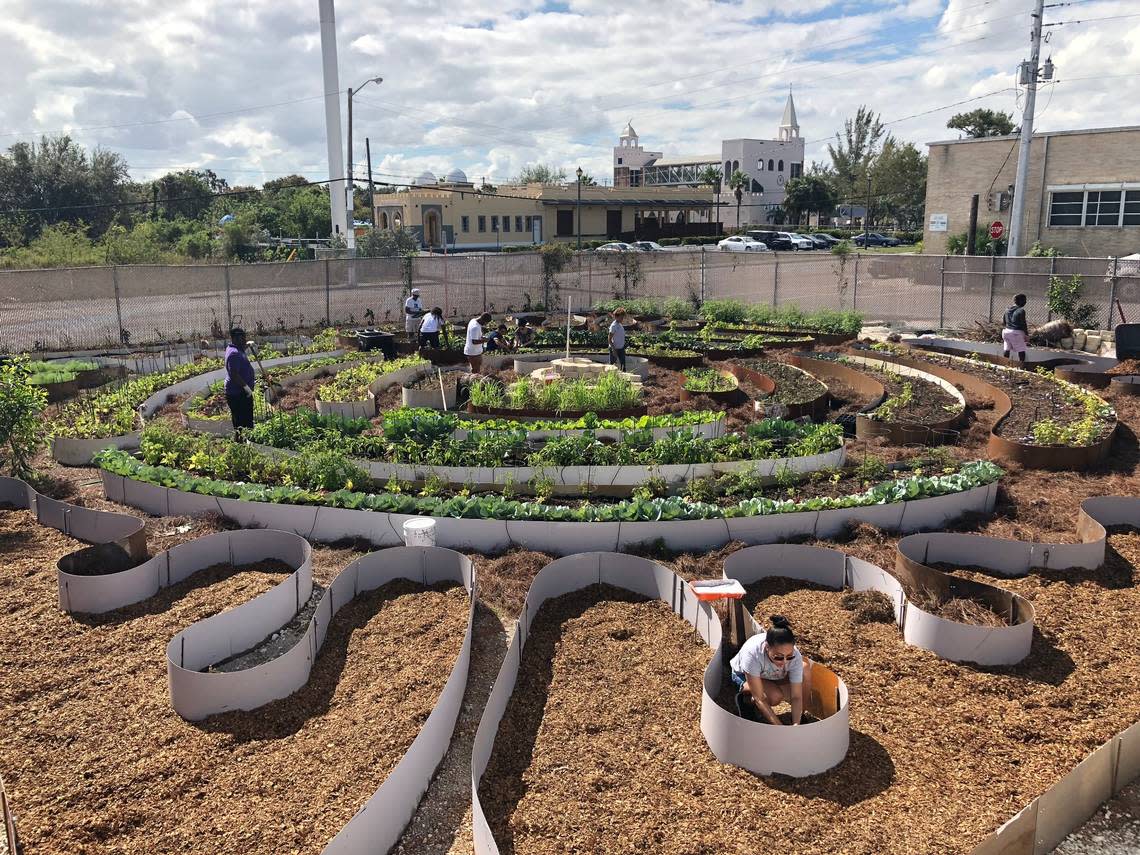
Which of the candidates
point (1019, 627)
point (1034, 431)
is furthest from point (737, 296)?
point (1019, 627)

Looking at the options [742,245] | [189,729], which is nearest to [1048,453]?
[189,729]

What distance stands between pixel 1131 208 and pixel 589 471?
3211 centimetres

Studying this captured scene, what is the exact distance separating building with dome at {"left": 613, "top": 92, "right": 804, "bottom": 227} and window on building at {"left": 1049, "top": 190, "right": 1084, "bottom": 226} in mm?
46289

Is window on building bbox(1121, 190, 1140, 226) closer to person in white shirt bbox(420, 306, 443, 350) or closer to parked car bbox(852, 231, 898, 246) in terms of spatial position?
parked car bbox(852, 231, 898, 246)

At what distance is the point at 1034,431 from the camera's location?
11.6 m

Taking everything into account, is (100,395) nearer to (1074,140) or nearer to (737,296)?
(737,296)

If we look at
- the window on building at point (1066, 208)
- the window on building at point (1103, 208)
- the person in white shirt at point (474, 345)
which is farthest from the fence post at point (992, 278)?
the window on building at point (1066, 208)

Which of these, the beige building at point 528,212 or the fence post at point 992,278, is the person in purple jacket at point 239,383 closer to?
the fence post at point 992,278

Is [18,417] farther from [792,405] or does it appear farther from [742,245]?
[742,245]

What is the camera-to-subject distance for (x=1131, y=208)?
33250 millimetres

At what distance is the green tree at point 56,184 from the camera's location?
50.9m

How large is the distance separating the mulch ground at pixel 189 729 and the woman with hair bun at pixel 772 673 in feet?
7.11

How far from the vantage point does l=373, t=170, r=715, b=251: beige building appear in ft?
183

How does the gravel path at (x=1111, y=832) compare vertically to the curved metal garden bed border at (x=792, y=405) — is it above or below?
below
